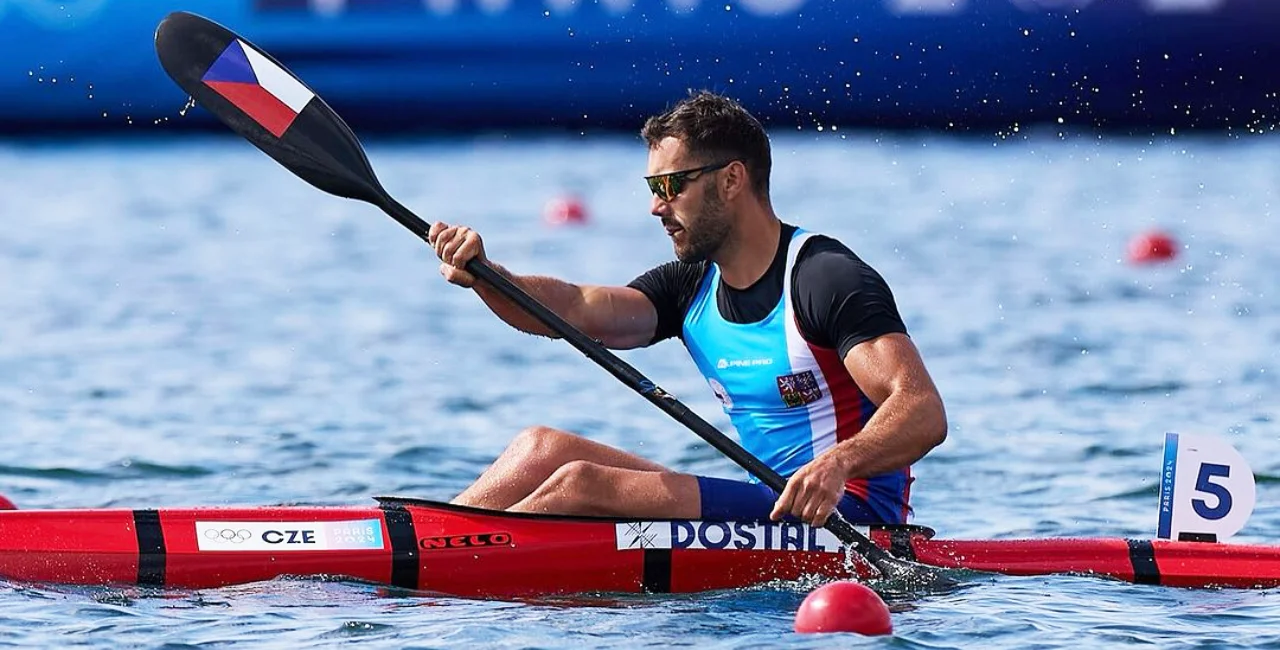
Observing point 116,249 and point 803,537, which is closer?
point 803,537

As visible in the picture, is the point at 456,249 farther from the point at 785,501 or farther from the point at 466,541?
the point at 785,501

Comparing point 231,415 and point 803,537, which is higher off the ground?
point 231,415

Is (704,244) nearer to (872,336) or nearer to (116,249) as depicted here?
(872,336)

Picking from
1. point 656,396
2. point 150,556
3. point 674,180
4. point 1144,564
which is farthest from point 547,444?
point 1144,564

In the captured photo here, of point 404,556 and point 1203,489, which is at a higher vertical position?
point 1203,489

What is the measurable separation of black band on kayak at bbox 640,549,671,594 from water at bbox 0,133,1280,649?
0.15m

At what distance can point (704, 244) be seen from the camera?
5.77 metres

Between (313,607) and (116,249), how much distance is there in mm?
11525

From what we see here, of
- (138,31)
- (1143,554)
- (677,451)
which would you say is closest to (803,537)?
(1143,554)

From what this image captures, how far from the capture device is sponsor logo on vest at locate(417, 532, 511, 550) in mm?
5637

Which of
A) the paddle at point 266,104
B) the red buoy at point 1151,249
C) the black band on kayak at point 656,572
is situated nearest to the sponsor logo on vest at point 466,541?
the black band on kayak at point 656,572

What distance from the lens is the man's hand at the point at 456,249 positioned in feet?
18.9

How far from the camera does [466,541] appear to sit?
5.64 meters

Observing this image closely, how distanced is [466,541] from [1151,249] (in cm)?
1020
